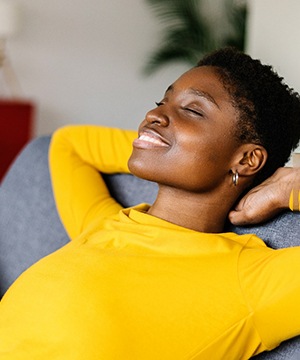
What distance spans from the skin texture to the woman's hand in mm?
25

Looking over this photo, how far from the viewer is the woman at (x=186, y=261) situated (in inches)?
55.4

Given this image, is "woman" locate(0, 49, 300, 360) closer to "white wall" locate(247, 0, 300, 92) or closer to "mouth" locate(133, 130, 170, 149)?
"mouth" locate(133, 130, 170, 149)

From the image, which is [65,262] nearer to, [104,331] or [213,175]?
[104,331]

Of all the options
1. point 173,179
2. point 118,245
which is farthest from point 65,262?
point 173,179

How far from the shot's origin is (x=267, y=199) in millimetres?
1548

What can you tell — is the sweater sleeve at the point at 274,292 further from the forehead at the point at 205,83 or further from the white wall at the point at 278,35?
the white wall at the point at 278,35

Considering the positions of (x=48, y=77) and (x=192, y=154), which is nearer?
(x=192, y=154)

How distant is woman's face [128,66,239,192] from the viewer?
154 cm

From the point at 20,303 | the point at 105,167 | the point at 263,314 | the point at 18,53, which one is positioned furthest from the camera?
the point at 18,53

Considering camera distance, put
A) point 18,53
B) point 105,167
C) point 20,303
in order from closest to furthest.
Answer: point 20,303, point 105,167, point 18,53

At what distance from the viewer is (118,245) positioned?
1564 millimetres

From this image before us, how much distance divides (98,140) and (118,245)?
0.58 metres

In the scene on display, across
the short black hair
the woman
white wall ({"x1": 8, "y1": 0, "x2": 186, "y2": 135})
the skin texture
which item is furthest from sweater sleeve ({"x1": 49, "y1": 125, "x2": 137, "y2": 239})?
white wall ({"x1": 8, "y1": 0, "x2": 186, "y2": 135})

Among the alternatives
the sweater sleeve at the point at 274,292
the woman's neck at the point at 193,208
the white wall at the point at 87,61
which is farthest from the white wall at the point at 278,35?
the white wall at the point at 87,61
